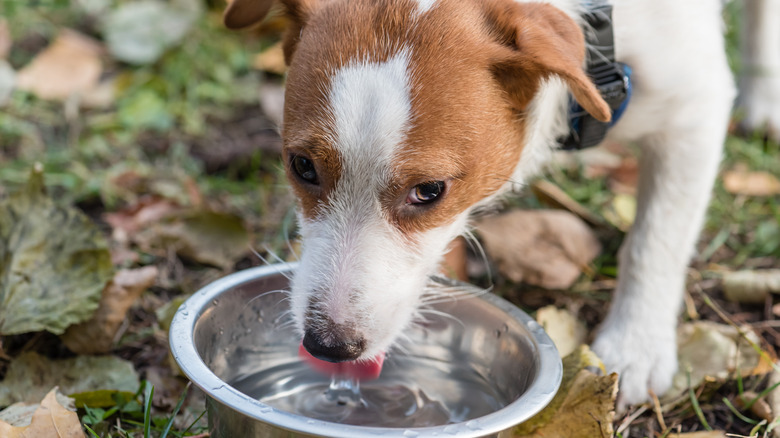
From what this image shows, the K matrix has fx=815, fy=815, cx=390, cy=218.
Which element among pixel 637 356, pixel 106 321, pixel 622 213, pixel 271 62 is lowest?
pixel 271 62

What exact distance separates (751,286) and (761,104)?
1658mm

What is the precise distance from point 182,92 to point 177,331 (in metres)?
2.69

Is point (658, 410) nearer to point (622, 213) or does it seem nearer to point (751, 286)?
point (751, 286)

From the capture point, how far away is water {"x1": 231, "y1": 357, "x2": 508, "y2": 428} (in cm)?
202

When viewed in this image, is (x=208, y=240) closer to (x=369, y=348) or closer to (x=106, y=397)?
(x=106, y=397)

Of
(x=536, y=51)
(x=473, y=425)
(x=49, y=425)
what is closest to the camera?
(x=473, y=425)

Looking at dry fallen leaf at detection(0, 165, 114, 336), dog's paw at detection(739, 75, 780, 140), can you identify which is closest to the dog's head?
dry fallen leaf at detection(0, 165, 114, 336)

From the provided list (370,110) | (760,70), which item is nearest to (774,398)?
(370,110)

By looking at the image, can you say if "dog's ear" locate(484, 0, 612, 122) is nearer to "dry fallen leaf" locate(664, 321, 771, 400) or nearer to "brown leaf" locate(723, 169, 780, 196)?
"dry fallen leaf" locate(664, 321, 771, 400)

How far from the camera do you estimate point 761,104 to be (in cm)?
399

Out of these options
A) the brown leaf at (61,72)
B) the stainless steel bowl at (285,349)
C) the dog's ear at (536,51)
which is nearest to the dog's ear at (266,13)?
the dog's ear at (536,51)

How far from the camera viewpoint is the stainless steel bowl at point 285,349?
5.02ft

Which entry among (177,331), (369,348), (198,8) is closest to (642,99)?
(369,348)

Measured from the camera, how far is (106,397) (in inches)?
78.3
